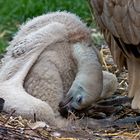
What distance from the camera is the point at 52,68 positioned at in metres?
6.02

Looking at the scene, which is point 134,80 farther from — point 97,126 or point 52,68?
point 52,68

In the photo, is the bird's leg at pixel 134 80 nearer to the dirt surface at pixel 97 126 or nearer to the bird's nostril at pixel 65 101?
the dirt surface at pixel 97 126

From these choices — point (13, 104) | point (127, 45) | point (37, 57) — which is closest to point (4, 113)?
point (13, 104)

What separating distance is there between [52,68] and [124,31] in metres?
0.66

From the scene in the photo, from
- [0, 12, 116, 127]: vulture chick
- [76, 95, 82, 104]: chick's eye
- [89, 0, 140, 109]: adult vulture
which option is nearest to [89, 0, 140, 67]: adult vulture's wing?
[89, 0, 140, 109]: adult vulture

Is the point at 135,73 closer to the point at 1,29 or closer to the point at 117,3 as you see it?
the point at 117,3

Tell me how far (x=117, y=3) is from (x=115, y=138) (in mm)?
906

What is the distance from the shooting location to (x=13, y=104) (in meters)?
5.71

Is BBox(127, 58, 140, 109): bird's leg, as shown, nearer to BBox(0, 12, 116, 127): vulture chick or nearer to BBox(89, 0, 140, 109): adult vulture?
BBox(89, 0, 140, 109): adult vulture

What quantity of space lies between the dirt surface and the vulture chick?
120 millimetres

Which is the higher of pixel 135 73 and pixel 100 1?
pixel 100 1

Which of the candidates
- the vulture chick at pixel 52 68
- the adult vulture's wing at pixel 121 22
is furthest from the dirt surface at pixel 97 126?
the adult vulture's wing at pixel 121 22

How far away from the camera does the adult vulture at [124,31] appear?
18.3 ft

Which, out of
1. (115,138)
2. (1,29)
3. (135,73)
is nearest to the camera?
(115,138)
